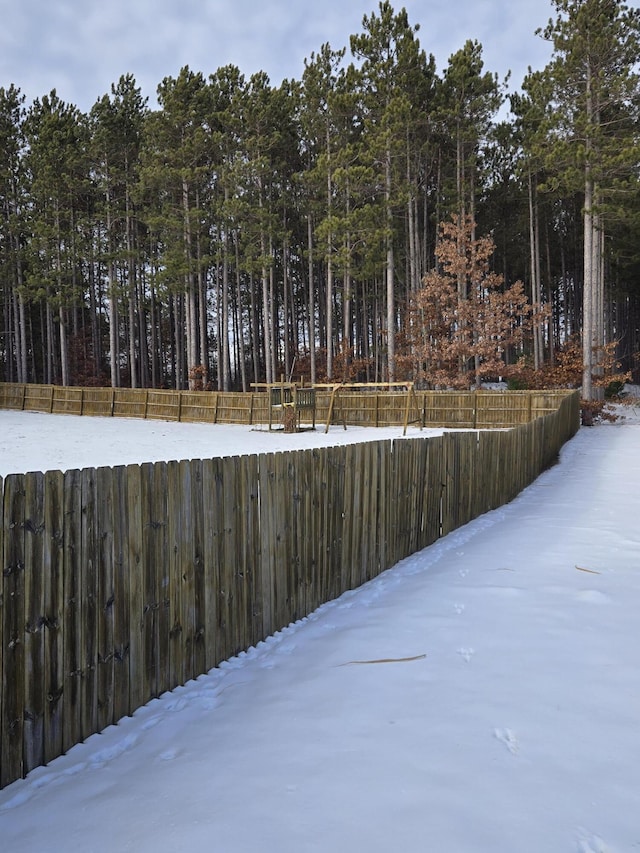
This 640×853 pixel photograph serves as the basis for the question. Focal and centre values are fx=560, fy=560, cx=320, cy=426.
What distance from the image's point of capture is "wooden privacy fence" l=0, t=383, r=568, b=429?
19109 millimetres

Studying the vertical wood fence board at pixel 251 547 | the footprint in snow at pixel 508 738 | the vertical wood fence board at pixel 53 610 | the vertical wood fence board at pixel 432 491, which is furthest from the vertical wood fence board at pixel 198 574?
the vertical wood fence board at pixel 432 491

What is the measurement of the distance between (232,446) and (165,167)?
20.6 metres

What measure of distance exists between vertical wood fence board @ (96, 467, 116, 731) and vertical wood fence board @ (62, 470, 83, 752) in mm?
93

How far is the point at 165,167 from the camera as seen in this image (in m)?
28.5

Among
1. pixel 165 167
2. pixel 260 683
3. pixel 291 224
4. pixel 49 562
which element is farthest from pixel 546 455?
pixel 291 224

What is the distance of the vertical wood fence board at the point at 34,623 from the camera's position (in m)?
2.15

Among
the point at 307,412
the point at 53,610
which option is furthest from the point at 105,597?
the point at 307,412

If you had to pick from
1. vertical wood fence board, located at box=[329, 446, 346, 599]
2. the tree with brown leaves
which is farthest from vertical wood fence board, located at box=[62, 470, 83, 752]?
the tree with brown leaves

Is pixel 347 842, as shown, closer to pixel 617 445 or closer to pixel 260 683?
pixel 260 683

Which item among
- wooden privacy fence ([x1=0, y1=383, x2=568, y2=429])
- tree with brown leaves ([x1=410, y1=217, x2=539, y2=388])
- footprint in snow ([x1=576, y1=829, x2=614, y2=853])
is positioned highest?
tree with brown leaves ([x1=410, y1=217, x2=539, y2=388])

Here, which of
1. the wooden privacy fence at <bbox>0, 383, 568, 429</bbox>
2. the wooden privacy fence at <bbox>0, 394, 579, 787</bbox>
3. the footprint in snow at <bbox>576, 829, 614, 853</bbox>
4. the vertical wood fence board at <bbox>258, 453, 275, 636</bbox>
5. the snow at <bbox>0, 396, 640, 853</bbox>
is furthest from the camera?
the wooden privacy fence at <bbox>0, 383, 568, 429</bbox>

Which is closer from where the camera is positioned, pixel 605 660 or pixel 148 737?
pixel 148 737

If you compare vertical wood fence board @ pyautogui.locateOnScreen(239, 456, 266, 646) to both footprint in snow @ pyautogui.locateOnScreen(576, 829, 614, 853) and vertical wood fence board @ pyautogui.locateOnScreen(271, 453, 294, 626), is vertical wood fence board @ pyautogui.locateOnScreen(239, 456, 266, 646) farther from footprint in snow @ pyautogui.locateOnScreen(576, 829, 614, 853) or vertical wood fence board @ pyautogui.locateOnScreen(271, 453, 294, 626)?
footprint in snow @ pyautogui.locateOnScreen(576, 829, 614, 853)

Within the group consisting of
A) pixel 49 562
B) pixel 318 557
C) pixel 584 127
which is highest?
pixel 584 127
